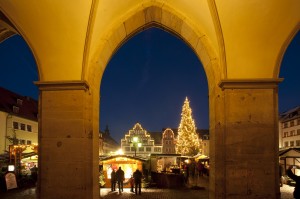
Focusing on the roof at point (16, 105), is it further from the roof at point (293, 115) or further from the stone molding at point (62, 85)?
the roof at point (293, 115)

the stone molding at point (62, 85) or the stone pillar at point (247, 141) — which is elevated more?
the stone molding at point (62, 85)

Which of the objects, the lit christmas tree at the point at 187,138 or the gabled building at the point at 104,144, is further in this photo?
the gabled building at the point at 104,144

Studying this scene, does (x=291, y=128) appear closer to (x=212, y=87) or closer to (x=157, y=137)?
(x=157, y=137)

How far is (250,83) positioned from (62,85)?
4192 mm

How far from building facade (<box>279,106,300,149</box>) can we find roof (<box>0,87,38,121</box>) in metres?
29.7

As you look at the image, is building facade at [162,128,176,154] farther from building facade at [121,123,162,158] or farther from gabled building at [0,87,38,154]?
gabled building at [0,87,38,154]

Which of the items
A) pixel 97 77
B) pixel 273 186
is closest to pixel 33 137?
pixel 97 77

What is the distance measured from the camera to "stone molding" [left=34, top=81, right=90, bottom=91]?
8.80 metres

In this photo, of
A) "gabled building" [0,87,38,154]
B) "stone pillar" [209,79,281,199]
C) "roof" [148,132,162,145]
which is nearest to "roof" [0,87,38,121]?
"gabled building" [0,87,38,154]

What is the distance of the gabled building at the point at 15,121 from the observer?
35.2 m

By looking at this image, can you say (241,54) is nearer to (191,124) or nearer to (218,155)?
(218,155)

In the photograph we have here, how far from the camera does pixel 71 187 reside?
8656mm

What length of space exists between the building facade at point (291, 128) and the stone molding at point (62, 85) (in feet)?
139

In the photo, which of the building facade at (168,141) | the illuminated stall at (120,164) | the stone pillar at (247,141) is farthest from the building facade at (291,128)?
the stone pillar at (247,141)
